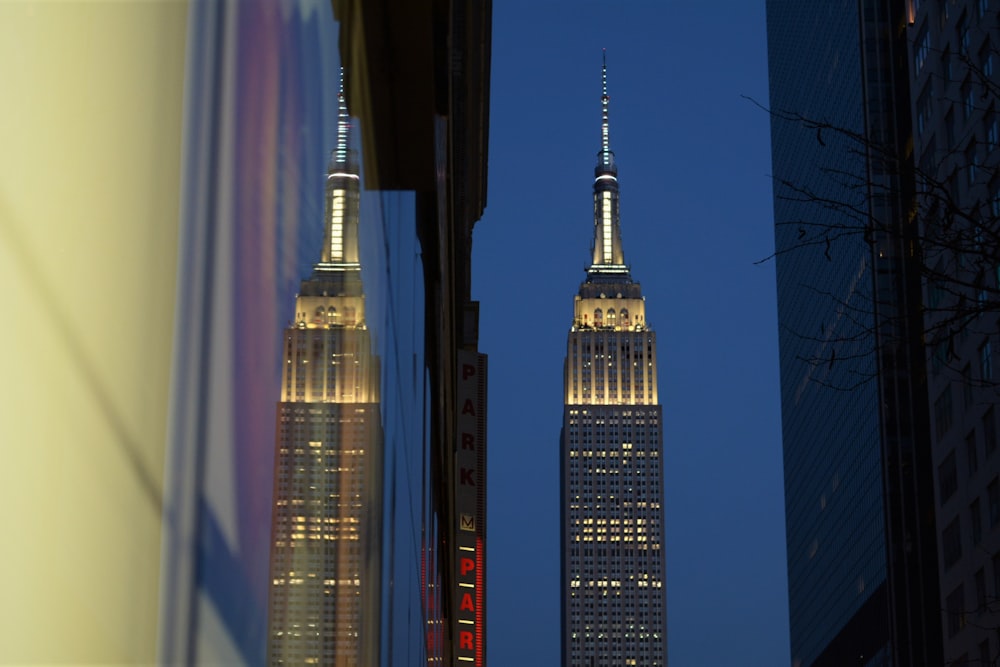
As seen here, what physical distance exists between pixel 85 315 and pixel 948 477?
71062 mm

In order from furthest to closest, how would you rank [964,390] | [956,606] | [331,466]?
[956,606] → [964,390] → [331,466]

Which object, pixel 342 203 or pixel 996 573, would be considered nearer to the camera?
pixel 342 203

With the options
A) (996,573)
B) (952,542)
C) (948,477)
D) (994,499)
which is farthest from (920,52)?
(996,573)

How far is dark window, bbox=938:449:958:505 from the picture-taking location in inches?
2701

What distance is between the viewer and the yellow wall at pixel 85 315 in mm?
1771

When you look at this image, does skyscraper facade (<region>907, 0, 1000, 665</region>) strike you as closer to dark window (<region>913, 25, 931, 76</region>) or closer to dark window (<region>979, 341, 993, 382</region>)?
dark window (<region>979, 341, 993, 382</region>)

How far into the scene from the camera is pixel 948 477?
69750 mm

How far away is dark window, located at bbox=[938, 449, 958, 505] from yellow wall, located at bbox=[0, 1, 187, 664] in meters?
69.0

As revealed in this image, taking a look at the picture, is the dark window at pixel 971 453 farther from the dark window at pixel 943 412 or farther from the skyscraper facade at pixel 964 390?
the dark window at pixel 943 412

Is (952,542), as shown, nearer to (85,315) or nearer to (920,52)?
(920,52)

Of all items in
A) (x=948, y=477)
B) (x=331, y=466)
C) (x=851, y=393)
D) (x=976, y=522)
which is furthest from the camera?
(x=851, y=393)

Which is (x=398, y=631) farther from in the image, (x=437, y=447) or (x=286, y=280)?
(x=437, y=447)

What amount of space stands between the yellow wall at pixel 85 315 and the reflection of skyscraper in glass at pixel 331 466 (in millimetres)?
1506

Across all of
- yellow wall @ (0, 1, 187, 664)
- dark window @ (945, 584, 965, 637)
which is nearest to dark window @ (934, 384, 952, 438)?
dark window @ (945, 584, 965, 637)
